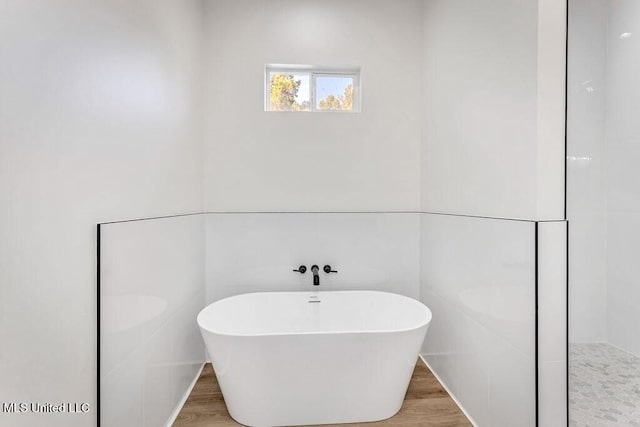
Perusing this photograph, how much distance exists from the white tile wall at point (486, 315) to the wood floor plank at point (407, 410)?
0.09m

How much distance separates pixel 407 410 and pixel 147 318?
153 centimetres

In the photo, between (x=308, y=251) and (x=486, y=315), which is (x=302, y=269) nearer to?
(x=308, y=251)

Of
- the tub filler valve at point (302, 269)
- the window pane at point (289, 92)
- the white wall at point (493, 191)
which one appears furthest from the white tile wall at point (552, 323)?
the window pane at point (289, 92)

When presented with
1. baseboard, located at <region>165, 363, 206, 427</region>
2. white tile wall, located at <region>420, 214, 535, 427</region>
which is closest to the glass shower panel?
white tile wall, located at <region>420, 214, 535, 427</region>

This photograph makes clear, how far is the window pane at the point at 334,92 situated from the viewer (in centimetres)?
278


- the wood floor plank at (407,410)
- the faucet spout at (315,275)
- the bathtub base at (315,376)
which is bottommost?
the wood floor plank at (407,410)

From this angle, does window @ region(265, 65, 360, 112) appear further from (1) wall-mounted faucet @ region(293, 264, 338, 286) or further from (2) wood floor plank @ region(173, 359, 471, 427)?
(2) wood floor plank @ region(173, 359, 471, 427)

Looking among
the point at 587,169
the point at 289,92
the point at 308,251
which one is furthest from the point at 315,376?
the point at 289,92

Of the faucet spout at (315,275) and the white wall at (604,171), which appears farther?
the faucet spout at (315,275)

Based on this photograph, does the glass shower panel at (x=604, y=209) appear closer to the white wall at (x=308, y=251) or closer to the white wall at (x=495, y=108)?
the white wall at (x=495, y=108)

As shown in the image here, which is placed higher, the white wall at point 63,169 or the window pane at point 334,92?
A: the window pane at point 334,92

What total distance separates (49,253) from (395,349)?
1.55 meters

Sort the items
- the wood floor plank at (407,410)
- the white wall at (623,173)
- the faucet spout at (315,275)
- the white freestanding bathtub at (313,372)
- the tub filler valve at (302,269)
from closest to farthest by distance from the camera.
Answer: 1. the white wall at (623,173)
2. the white freestanding bathtub at (313,372)
3. the wood floor plank at (407,410)
4. the faucet spout at (315,275)
5. the tub filler valve at (302,269)

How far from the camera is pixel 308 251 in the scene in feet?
8.73
